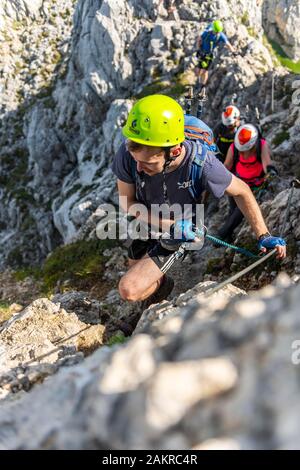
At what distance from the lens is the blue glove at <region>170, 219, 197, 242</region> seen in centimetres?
666

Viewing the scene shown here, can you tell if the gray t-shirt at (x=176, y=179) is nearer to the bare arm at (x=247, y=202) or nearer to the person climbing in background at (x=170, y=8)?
the bare arm at (x=247, y=202)

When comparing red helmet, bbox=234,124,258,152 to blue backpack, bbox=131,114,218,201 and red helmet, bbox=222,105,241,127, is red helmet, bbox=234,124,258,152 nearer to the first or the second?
blue backpack, bbox=131,114,218,201

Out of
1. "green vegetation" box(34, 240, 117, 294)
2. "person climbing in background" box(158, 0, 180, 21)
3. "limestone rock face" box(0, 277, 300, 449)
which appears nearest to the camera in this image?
"limestone rock face" box(0, 277, 300, 449)

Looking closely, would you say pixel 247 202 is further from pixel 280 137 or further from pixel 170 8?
pixel 170 8

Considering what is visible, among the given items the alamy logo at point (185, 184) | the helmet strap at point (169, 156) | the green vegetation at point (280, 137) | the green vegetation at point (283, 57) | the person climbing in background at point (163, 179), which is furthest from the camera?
the green vegetation at point (283, 57)

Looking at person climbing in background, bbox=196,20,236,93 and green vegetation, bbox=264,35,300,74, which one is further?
green vegetation, bbox=264,35,300,74

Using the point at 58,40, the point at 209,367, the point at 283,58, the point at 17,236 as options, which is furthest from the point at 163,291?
the point at 283,58

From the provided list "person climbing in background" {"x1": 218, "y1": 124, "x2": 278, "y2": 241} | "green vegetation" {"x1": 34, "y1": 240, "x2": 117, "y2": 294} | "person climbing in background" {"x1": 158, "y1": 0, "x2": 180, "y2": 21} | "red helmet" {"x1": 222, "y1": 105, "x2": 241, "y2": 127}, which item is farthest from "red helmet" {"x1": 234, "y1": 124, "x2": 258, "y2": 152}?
"person climbing in background" {"x1": 158, "y1": 0, "x2": 180, "y2": 21}

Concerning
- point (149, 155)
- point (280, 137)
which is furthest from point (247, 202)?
point (280, 137)

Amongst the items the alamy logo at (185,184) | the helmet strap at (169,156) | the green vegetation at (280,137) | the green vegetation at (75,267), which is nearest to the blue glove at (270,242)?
the alamy logo at (185,184)

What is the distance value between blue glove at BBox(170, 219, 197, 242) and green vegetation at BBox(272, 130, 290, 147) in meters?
9.53

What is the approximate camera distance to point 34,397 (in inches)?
113

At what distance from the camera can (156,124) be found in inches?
217

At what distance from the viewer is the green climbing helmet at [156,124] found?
18.1 ft
